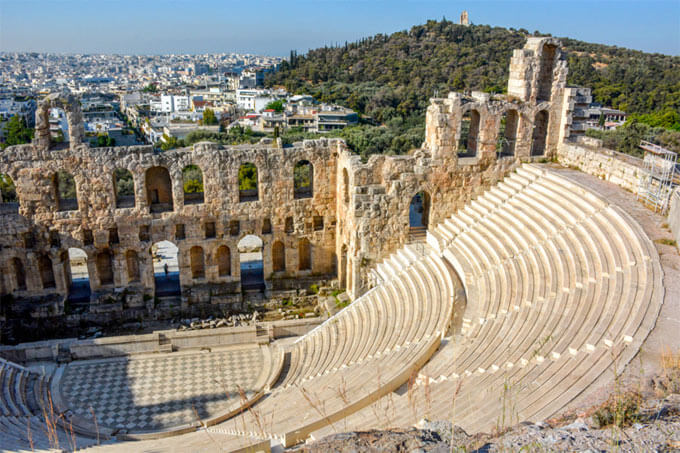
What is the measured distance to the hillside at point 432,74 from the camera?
5331cm

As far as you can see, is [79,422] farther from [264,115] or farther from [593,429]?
[264,115]

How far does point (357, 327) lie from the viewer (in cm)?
1703

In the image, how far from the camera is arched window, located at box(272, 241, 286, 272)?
22.1 m

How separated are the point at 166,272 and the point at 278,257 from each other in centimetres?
505

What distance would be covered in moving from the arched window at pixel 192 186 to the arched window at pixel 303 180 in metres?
3.93

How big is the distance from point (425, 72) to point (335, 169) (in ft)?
190

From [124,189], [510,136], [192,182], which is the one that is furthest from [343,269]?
[124,189]

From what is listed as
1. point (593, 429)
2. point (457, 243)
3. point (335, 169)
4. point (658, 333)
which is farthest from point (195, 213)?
point (593, 429)

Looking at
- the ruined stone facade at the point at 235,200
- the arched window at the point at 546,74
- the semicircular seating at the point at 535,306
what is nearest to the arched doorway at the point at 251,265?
the ruined stone facade at the point at 235,200

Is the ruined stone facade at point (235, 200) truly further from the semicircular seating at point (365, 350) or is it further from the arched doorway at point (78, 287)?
the semicircular seating at point (365, 350)

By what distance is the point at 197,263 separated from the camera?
70.6ft

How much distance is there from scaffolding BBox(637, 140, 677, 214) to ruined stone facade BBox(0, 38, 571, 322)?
471cm

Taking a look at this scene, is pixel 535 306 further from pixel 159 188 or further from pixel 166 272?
pixel 166 272

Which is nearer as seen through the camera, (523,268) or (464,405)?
(464,405)
